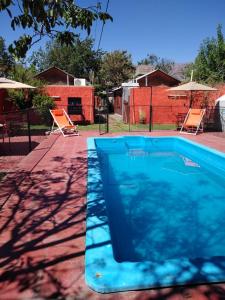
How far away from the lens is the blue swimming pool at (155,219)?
302 cm

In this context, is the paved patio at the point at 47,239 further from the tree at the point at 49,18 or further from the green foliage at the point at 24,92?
the green foliage at the point at 24,92

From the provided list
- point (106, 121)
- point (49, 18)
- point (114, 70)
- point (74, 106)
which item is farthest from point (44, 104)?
point (114, 70)

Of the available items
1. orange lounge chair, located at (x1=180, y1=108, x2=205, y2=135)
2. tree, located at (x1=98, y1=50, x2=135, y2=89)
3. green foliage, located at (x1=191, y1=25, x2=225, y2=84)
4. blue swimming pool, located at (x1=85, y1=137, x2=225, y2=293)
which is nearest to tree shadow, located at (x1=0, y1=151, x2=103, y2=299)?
blue swimming pool, located at (x1=85, y1=137, x2=225, y2=293)

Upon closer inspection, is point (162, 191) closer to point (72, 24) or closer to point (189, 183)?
point (189, 183)

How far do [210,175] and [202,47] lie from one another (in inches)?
1003

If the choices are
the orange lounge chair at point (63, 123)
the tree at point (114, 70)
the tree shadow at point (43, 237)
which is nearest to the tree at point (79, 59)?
the tree at point (114, 70)

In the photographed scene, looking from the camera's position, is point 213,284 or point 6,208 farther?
point 6,208

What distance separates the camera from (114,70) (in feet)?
153

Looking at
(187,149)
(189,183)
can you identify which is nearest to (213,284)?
(189,183)

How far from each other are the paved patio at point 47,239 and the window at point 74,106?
10864mm

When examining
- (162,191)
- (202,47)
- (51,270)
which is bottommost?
(162,191)

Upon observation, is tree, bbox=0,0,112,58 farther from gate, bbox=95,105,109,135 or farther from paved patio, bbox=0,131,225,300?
gate, bbox=95,105,109,135

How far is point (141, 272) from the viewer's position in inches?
118

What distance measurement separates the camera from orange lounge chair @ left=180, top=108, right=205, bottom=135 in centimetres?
1440
